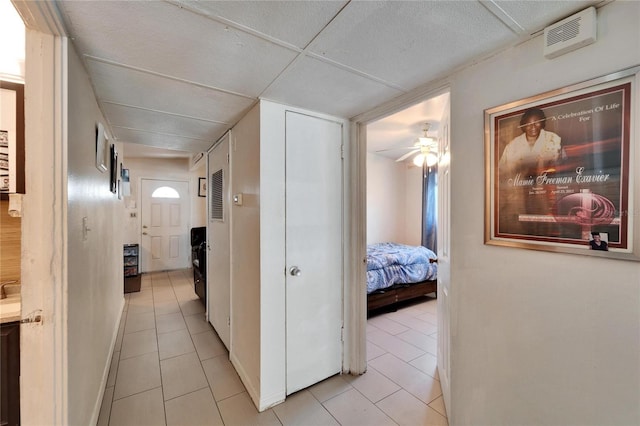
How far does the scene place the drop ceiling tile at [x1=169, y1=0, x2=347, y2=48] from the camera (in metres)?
0.99

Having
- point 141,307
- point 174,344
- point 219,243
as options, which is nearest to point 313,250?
point 219,243

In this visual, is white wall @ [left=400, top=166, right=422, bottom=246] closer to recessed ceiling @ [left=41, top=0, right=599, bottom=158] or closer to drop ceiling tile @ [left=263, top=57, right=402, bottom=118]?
drop ceiling tile @ [left=263, top=57, right=402, bottom=118]

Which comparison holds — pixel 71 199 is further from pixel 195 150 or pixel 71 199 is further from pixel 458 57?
pixel 195 150

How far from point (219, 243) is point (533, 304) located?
2663mm

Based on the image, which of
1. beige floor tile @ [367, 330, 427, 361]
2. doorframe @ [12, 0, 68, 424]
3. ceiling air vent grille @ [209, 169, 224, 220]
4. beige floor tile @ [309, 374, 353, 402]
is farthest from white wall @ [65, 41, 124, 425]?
beige floor tile @ [367, 330, 427, 361]

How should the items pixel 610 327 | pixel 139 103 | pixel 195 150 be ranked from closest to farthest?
1. pixel 610 327
2. pixel 139 103
3. pixel 195 150

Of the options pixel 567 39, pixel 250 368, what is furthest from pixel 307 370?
pixel 567 39

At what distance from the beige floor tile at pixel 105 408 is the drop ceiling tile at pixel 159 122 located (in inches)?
84.4

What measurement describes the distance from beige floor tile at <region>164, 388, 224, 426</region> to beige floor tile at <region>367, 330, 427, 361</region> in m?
1.64

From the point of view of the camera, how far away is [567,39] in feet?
3.45

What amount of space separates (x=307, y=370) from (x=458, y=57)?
2311mm

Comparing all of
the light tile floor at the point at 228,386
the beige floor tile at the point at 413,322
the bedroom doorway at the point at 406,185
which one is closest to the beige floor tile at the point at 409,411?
the light tile floor at the point at 228,386

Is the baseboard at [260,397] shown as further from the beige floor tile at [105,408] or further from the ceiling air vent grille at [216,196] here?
the ceiling air vent grille at [216,196]

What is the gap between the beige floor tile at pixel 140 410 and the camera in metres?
1.74
